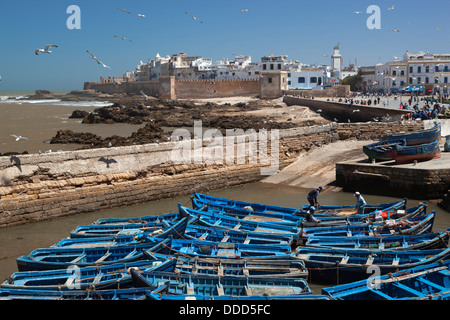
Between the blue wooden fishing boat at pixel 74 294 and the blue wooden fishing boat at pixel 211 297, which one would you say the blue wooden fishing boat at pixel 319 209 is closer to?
the blue wooden fishing boat at pixel 211 297

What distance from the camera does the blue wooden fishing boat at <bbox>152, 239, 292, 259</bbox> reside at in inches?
391

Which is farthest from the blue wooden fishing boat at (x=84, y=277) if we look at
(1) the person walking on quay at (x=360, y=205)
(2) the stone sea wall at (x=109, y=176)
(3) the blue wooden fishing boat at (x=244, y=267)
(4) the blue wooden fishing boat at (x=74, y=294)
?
(1) the person walking on quay at (x=360, y=205)

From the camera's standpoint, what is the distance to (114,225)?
12414 mm

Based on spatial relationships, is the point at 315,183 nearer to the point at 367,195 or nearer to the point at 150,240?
the point at 367,195

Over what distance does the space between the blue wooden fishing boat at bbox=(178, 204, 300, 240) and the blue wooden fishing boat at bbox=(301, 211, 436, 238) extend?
0.51 m

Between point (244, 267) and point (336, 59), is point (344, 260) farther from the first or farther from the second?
point (336, 59)

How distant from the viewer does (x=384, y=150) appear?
17.4 meters

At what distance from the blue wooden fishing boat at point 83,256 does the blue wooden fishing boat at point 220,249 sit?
0.24 metres

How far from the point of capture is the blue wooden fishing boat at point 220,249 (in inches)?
391

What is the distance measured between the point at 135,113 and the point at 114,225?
1235 inches

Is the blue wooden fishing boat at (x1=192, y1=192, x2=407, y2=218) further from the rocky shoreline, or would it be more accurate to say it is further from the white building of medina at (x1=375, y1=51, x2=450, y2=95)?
the white building of medina at (x1=375, y1=51, x2=450, y2=95)

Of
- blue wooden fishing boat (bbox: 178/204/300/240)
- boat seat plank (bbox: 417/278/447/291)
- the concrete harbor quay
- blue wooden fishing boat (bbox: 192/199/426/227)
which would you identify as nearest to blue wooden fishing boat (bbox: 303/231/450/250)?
blue wooden fishing boat (bbox: 178/204/300/240)

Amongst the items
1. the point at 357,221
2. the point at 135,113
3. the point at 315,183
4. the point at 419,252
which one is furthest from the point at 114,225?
the point at 135,113
